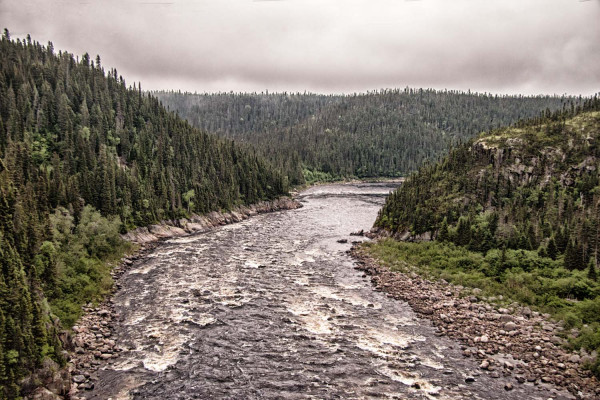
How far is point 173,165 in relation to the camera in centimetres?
11356

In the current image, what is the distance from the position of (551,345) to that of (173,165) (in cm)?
10439

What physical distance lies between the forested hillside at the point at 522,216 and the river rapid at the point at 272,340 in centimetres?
1145

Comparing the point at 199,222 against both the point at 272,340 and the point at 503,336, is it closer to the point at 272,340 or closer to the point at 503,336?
the point at 272,340

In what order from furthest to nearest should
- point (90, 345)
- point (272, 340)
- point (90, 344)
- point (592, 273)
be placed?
1. point (592, 273)
2. point (272, 340)
3. point (90, 344)
4. point (90, 345)

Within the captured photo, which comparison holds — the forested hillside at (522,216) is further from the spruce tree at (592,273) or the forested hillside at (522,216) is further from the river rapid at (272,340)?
the river rapid at (272,340)

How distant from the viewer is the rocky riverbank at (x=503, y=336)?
86.1 ft

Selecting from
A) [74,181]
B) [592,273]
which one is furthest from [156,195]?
[592,273]

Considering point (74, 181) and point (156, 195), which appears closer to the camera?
point (74, 181)

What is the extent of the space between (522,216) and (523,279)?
17070 mm

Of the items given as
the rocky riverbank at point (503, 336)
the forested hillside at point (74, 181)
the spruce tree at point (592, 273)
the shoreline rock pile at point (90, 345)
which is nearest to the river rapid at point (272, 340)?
the shoreline rock pile at point (90, 345)

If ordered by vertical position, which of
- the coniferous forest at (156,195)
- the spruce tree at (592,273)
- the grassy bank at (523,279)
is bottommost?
the grassy bank at (523,279)

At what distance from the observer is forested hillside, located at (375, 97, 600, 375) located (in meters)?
38.0

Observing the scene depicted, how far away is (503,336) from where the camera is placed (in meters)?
32.2

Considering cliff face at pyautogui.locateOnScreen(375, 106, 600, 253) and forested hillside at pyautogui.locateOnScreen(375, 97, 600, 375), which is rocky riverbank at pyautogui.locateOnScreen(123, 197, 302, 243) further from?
forested hillside at pyautogui.locateOnScreen(375, 97, 600, 375)
